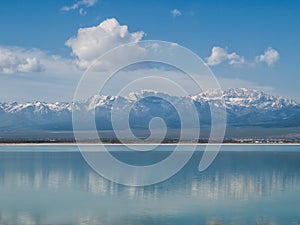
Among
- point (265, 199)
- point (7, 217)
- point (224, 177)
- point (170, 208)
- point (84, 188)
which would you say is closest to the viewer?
point (7, 217)

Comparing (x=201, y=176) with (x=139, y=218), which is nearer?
(x=139, y=218)

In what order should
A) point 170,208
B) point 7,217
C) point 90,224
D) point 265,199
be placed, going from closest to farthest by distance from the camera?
point 90,224
point 7,217
point 170,208
point 265,199

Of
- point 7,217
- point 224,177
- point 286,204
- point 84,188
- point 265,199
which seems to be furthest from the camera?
point 224,177

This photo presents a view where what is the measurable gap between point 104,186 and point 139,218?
8.98m

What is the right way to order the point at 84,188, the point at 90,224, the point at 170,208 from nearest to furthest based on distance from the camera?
the point at 90,224 → the point at 170,208 → the point at 84,188

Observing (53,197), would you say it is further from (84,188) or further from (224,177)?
(224,177)

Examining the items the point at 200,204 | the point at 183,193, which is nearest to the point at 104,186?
the point at 183,193

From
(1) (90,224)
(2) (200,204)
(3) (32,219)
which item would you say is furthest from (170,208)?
(3) (32,219)

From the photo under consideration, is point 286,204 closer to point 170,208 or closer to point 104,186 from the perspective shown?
point 170,208

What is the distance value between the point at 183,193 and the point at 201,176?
26.7ft

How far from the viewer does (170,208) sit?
18.8m

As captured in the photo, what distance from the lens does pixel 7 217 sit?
56.4 ft

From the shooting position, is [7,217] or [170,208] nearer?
[7,217]

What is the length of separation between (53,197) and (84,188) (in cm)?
323
